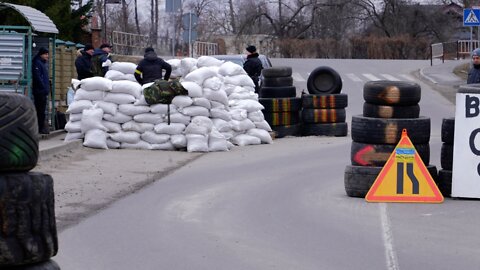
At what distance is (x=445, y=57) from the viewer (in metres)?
59.7

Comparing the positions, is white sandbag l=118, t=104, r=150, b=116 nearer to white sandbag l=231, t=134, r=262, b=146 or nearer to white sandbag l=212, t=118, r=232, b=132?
white sandbag l=212, t=118, r=232, b=132

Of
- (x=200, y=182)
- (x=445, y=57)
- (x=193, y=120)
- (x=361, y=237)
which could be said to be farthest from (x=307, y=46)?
(x=361, y=237)

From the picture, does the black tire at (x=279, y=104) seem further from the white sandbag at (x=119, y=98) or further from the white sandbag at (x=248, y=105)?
the white sandbag at (x=119, y=98)

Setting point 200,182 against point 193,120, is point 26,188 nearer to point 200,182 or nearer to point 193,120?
point 200,182

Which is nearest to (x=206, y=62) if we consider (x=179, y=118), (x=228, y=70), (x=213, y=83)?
(x=228, y=70)

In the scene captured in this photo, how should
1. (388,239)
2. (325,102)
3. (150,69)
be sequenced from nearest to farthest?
(388,239) → (150,69) → (325,102)

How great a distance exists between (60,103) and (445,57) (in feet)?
128

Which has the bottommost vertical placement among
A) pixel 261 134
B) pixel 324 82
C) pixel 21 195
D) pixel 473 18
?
pixel 261 134

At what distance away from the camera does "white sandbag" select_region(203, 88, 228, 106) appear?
1911cm

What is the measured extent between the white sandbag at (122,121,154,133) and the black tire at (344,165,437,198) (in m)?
7.17

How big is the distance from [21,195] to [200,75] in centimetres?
1356

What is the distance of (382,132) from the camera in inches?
480

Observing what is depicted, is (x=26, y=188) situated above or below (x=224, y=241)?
above

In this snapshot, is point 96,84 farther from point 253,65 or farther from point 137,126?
point 253,65
